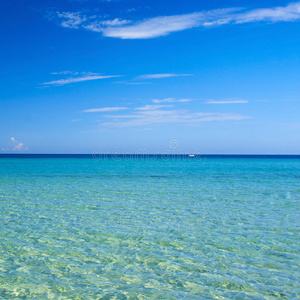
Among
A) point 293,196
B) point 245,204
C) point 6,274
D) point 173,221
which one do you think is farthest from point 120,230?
point 293,196

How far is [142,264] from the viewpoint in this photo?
7242 mm

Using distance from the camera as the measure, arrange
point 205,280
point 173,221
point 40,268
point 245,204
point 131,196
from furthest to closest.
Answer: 1. point 131,196
2. point 245,204
3. point 173,221
4. point 40,268
5. point 205,280

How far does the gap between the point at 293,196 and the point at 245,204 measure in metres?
4.42

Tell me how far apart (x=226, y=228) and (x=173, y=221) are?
1886 mm

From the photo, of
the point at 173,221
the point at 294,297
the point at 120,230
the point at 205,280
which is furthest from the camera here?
the point at 173,221

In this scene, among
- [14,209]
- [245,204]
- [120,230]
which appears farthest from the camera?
[245,204]

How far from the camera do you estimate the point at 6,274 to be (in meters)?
6.65

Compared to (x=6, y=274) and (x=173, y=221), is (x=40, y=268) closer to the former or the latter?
(x=6, y=274)

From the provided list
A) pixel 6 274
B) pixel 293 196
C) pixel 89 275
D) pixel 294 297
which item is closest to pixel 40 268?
pixel 6 274

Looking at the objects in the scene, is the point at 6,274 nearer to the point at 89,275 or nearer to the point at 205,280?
the point at 89,275

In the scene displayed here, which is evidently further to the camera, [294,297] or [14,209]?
[14,209]

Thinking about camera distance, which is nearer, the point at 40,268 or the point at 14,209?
the point at 40,268

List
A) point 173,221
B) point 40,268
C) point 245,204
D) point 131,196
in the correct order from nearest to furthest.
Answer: point 40,268
point 173,221
point 245,204
point 131,196

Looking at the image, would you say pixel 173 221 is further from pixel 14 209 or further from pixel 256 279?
pixel 14 209
